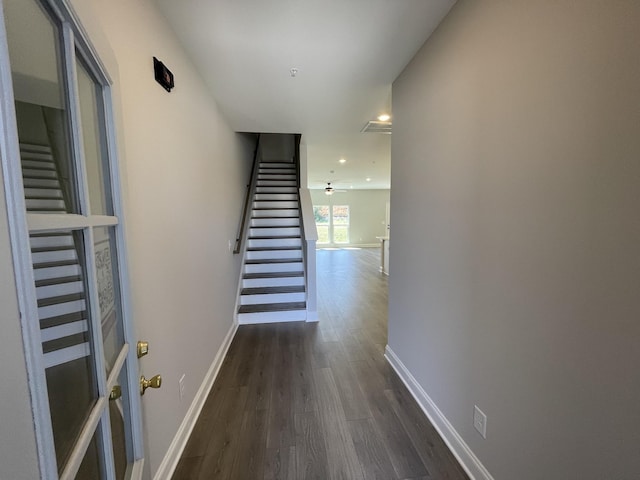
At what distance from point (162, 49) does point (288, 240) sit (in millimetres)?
3525

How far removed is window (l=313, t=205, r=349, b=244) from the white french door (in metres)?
11.8

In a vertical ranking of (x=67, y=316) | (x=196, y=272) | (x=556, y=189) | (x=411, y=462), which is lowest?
(x=411, y=462)

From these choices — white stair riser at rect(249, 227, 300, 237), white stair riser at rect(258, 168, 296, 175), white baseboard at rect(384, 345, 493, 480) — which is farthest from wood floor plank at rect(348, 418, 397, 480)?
white stair riser at rect(258, 168, 296, 175)

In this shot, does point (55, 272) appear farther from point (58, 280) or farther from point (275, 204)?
point (275, 204)

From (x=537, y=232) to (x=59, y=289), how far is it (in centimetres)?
149

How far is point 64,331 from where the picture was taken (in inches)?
23.5

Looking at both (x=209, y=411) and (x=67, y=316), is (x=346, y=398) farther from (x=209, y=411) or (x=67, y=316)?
(x=67, y=316)

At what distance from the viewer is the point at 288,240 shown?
16.1 ft

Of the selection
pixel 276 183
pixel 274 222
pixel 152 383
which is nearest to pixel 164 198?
pixel 152 383

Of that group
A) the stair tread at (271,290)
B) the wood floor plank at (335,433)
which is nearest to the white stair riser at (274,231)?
the stair tread at (271,290)

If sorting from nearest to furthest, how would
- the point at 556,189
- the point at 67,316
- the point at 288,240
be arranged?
the point at 67,316 < the point at 556,189 < the point at 288,240

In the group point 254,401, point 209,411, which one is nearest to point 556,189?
point 254,401

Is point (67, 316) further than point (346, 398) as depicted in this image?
No

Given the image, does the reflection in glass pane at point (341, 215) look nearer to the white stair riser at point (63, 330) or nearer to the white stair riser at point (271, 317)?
the white stair riser at point (271, 317)
